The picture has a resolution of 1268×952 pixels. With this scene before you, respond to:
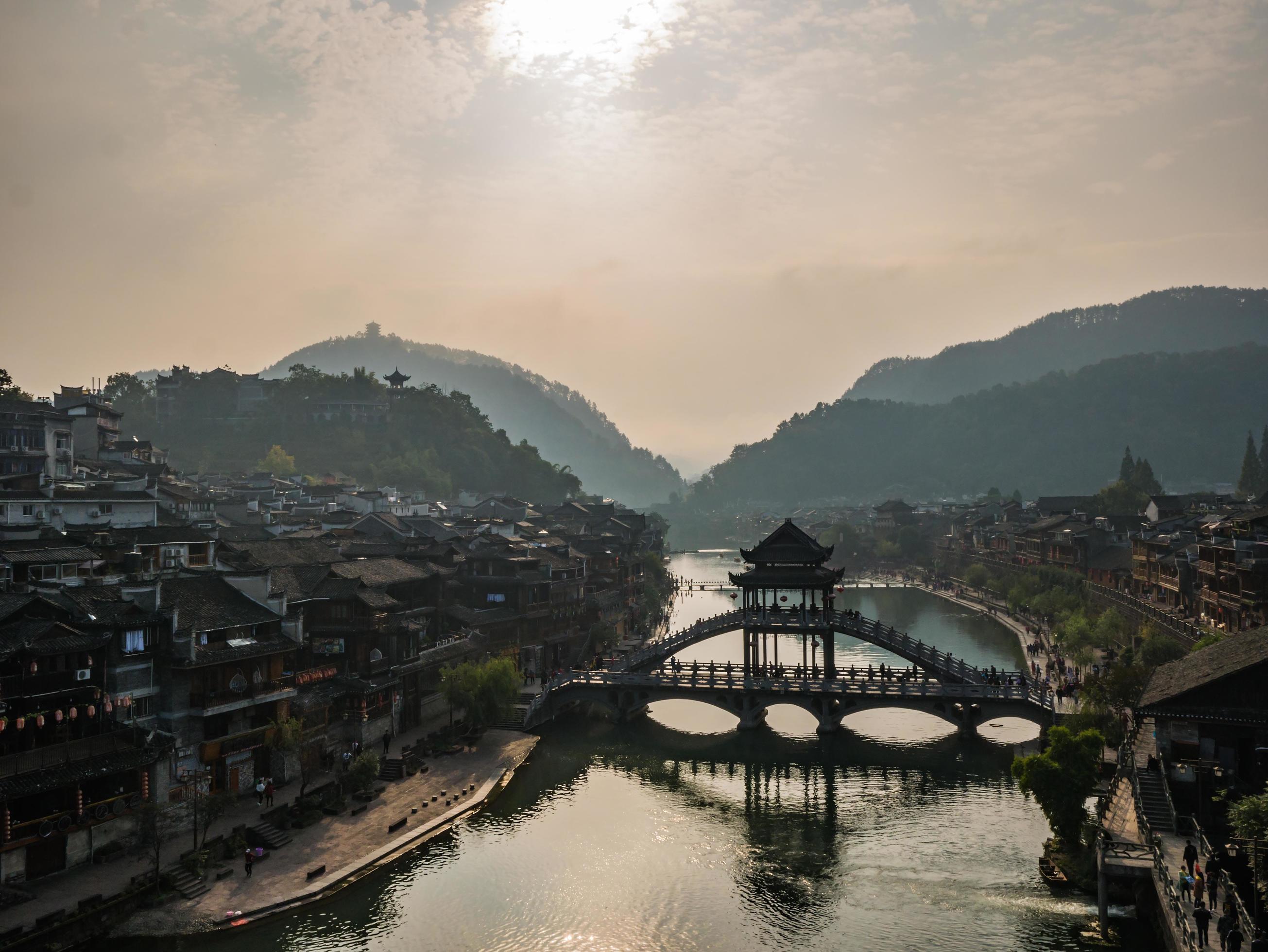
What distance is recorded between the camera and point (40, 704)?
111ft


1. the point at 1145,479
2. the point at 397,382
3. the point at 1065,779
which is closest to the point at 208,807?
the point at 1065,779

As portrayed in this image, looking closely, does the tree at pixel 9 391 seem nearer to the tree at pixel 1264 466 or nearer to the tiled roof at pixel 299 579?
the tiled roof at pixel 299 579

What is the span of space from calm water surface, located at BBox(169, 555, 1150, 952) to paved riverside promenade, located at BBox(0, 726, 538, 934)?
3.11 ft

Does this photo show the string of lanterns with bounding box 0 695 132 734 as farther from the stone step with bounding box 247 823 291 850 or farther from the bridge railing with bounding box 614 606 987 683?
the bridge railing with bounding box 614 606 987 683

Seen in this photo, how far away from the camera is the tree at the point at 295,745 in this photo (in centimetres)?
4181

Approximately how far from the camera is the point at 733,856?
131ft

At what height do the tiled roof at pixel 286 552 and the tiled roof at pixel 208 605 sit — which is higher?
the tiled roof at pixel 286 552

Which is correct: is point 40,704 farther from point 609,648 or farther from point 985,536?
point 985,536

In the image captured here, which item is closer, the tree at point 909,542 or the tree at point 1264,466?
the tree at point 1264,466

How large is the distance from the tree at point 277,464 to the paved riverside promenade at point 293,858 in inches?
3362

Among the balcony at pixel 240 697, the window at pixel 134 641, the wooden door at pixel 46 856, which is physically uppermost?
the window at pixel 134 641

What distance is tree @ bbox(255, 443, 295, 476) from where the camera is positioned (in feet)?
417

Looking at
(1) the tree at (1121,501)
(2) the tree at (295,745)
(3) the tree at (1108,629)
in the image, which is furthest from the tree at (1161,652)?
(1) the tree at (1121,501)

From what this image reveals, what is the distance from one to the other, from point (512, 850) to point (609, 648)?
37.6 m
